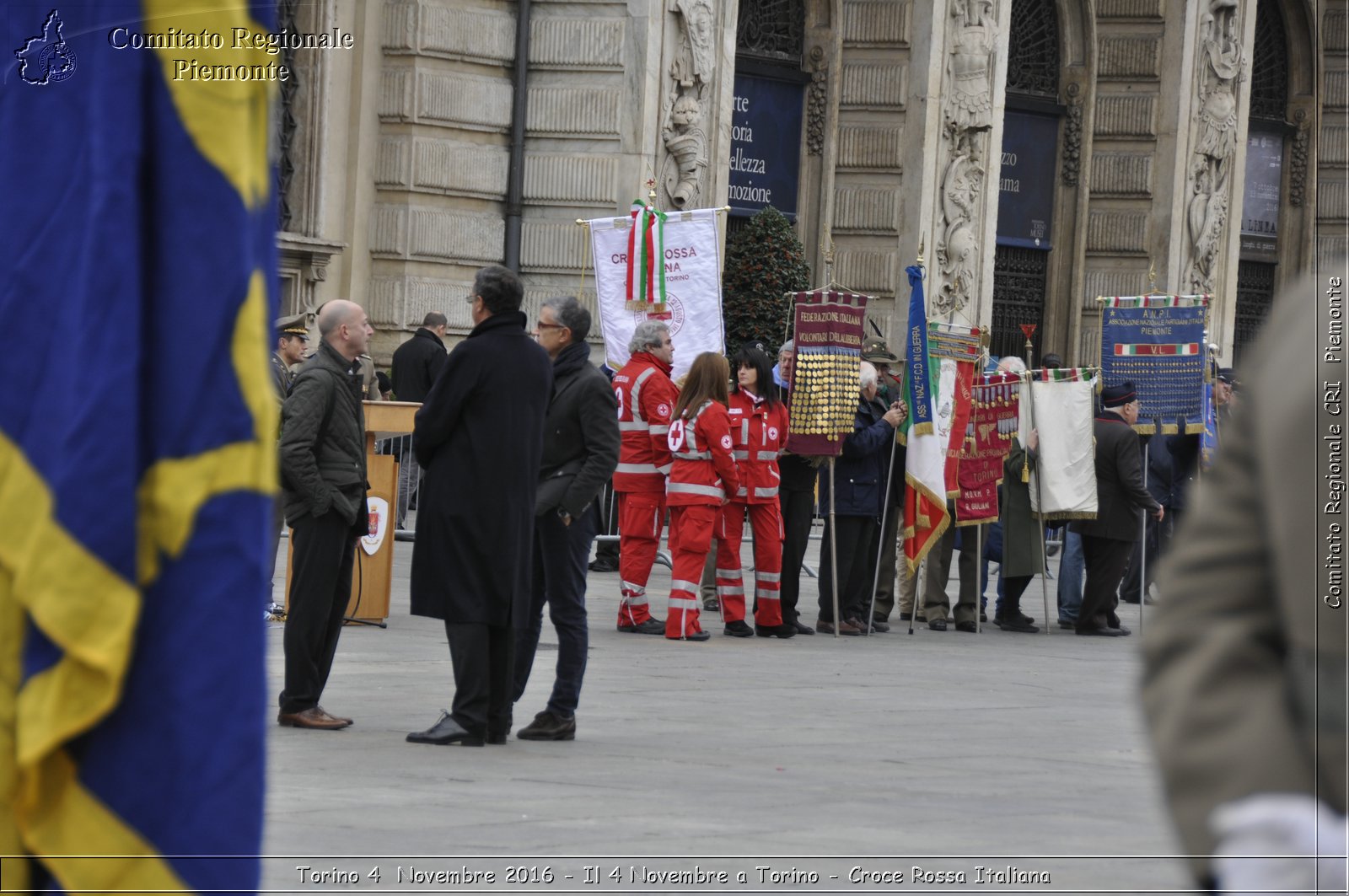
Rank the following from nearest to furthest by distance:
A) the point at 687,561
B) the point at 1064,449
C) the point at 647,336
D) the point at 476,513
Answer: the point at 476,513, the point at 687,561, the point at 647,336, the point at 1064,449

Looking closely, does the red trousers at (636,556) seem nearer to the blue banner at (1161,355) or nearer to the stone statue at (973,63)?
the blue banner at (1161,355)

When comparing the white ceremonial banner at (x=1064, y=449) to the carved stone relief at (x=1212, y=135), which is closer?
the white ceremonial banner at (x=1064, y=449)

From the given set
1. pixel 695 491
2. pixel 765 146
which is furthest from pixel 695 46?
pixel 695 491

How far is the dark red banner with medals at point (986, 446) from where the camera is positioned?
15.1m

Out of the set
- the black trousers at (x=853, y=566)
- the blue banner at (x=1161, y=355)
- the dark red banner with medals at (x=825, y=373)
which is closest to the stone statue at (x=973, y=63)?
the blue banner at (x=1161, y=355)

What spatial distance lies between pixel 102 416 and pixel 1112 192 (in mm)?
27341

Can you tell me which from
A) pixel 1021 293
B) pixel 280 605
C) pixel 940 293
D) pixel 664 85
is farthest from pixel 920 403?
pixel 1021 293

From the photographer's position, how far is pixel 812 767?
330 inches

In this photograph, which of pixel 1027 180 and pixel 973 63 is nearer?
pixel 973 63

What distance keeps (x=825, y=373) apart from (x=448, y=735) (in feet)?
20.7

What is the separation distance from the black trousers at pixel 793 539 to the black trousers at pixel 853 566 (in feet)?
0.85

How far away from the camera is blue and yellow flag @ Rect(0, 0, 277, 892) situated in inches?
93.2

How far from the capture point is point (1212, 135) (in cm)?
2834

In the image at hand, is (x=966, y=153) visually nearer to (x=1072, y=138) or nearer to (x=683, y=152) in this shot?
(x=1072, y=138)
